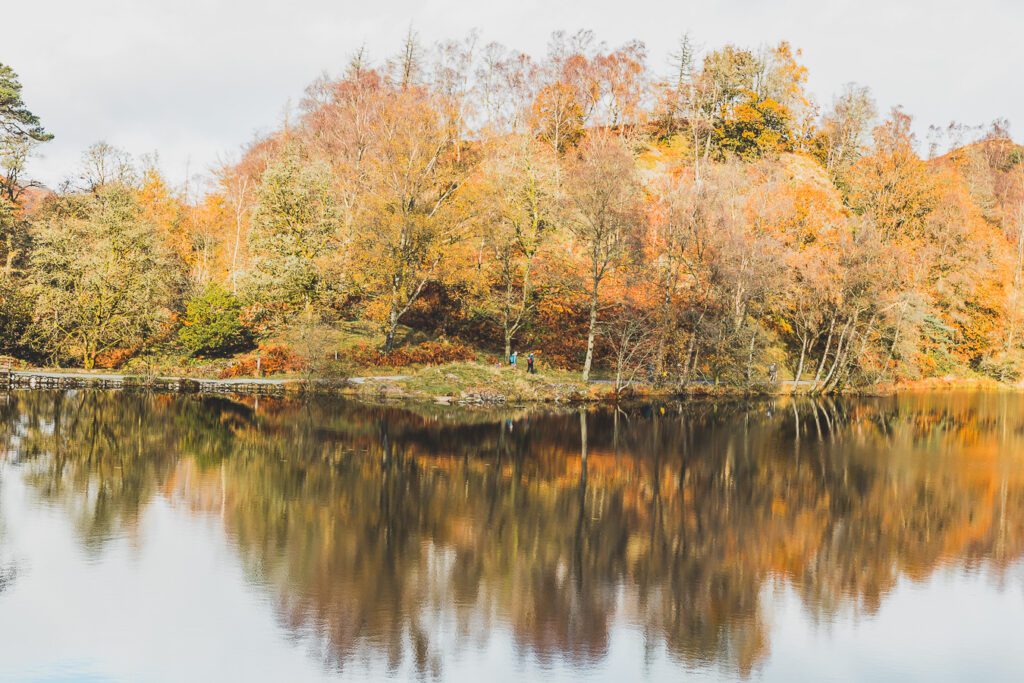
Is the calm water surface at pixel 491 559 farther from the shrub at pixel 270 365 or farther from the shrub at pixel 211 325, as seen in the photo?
the shrub at pixel 211 325

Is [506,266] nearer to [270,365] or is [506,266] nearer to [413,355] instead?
[413,355]

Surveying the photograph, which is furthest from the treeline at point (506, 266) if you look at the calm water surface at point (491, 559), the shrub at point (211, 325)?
the calm water surface at point (491, 559)

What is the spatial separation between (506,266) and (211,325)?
51.8 ft

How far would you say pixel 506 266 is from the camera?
Result: 45906mm

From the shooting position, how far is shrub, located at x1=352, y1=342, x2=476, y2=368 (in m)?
43.0

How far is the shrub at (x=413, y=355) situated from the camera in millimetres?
43031

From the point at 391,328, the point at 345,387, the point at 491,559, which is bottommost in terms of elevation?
the point at 491,559

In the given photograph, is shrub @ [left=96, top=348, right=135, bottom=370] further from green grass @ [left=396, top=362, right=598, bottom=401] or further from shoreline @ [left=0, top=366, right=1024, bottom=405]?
green grass @ [left=396, top=362, right=598, bottom=401]

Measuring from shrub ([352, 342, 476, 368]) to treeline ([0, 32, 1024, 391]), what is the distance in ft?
3.85

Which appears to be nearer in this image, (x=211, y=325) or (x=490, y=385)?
(x=490, y=385)

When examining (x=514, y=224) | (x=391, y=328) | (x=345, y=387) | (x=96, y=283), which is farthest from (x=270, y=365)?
(x=514, y=224)

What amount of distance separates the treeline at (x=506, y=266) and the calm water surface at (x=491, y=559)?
56.9 ft

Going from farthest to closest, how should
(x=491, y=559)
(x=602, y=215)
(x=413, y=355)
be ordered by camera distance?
(x=413, y=355) < (x=602, y=215) < (x=491, y=559)

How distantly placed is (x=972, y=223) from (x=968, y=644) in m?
60.2
